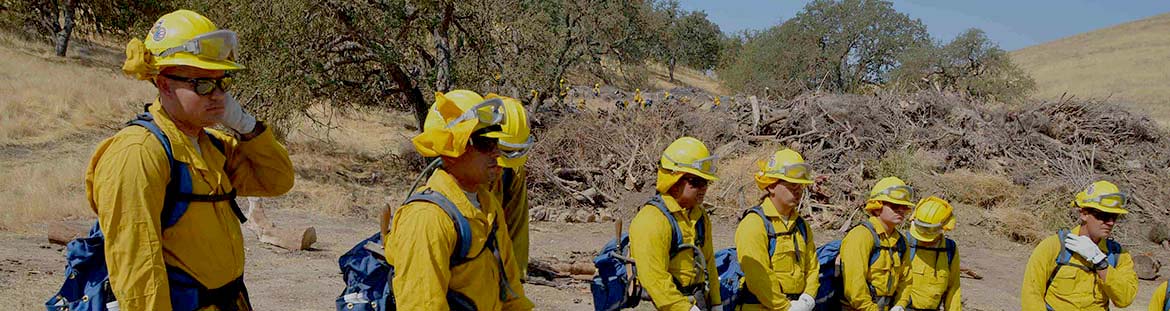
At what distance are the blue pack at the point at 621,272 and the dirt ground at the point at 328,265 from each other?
0.37 ft

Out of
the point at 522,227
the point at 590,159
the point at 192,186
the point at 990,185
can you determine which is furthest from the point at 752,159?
the point at 192,186

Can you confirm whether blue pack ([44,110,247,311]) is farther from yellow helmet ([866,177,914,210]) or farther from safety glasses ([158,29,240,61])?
yellow helmet ([866,177,914,210])

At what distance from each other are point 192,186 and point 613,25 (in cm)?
1726

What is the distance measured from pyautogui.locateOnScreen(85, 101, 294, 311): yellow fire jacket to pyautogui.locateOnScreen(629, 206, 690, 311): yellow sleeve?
5.96 ft

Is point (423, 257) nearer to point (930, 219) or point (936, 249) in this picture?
point (930, 219)

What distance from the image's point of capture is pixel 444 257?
2418mm

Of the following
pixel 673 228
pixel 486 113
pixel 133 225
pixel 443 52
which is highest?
pixel 443 52

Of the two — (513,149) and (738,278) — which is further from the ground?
(513,149)

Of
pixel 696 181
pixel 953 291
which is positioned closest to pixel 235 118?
pixel 696 181

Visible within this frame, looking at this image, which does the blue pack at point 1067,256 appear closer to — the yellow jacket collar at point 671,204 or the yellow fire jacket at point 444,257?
the yellow jacket collar at point 671,204

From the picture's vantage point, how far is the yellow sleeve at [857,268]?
15.6 ft

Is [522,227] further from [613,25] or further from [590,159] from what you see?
[613,25]

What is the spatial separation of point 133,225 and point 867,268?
3933mm

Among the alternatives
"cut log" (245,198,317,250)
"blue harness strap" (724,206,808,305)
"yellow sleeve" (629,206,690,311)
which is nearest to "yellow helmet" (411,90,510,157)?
"yellow sleeve" (629,206,690,311)
